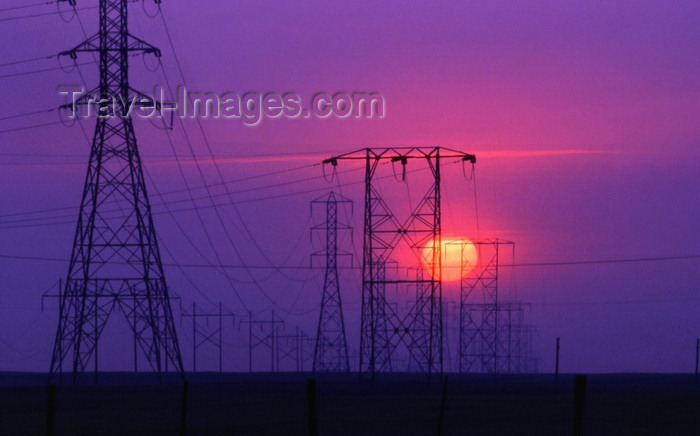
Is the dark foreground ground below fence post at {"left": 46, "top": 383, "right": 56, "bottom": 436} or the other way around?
below

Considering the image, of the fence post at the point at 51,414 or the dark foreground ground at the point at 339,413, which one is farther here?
the dark foreground ground at the point at 339,413

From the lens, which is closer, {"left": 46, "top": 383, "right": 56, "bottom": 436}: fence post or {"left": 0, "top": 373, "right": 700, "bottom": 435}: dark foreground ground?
{"left": 46, "top": 383, "right": 56, "bottom": 436}: fence post

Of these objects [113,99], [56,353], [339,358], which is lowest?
[339,358]

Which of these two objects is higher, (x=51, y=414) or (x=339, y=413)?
(x=51, y=414)

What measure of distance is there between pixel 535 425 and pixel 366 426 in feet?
17.3

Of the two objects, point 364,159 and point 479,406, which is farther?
point 364,159

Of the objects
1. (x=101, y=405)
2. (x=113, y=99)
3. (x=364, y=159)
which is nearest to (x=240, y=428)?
(x=101, y=405)

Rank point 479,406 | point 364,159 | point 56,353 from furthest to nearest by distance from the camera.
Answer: point 364,159
point 56,353
point 479,406

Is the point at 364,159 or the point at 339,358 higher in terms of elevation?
the point at 364,159

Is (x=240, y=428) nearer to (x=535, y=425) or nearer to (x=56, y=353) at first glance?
(x=535, y=425)

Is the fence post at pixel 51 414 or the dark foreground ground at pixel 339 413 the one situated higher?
the fence post at pixel 51 414

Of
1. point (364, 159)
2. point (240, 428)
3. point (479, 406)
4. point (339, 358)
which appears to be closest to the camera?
point (240, 428)

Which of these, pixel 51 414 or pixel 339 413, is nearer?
pixel 51 414

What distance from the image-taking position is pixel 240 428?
3512 cm
